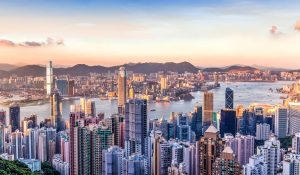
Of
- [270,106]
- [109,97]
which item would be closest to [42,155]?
[109,97]

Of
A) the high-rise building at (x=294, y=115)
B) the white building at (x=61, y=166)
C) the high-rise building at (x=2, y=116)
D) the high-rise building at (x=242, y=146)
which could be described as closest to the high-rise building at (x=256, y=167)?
the high-rise building at (x=242, y=146)

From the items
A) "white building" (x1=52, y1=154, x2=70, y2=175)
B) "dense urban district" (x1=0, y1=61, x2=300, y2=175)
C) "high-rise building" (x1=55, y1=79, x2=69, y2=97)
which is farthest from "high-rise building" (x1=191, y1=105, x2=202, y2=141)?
"high-rise building" (x1=55, y1=79, x2=69, y2=97)

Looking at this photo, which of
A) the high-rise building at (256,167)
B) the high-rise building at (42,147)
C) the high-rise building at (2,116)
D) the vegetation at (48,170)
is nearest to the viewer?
the high-rise building at (256,167)

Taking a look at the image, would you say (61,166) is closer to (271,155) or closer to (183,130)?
(183,130)

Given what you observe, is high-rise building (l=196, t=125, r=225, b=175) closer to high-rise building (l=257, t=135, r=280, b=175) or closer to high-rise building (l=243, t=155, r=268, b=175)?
high-rise building (l=243, t=155, r=268, b=175)

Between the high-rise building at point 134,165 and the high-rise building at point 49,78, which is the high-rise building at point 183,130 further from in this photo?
the high-rise building at point 49,78

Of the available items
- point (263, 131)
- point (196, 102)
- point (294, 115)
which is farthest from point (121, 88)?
point (294, 115)
